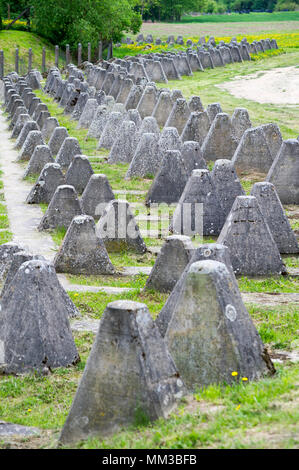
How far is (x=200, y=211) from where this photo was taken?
41.5 feet

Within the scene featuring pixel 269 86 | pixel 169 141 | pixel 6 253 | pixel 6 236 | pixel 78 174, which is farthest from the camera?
pixel 269 86

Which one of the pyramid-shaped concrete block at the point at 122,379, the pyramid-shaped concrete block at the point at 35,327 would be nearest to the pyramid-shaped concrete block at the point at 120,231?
the pyramid-shaped concrete block at the point at 35,327

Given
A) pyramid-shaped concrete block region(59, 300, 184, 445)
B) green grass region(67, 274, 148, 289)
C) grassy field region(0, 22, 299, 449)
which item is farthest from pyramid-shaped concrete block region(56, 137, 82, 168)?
pyramid-shaped concrete block region(59, 300, 184, 445)

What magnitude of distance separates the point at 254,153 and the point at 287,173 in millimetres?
2399

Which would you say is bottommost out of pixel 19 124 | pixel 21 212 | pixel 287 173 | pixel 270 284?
pixel 19 124

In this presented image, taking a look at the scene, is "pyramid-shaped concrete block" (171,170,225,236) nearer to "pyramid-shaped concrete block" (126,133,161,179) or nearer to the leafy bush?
"pyramid-shaped concrete block" (126,133,161,179)

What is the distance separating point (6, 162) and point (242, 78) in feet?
65.2

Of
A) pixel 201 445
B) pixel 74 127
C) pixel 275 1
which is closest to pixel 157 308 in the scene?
pixel 201 445

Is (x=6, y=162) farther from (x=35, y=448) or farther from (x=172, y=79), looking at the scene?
(x=172, y=79)

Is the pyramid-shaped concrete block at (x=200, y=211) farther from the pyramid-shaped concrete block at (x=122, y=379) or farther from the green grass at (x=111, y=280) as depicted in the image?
the pyramid-shaped concrete block at (x=122, y=379)

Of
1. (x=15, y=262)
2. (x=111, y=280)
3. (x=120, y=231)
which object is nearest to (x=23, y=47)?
(x=120, y=231)

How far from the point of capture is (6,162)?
20.2 metres

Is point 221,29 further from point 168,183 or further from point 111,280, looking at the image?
point 111,280

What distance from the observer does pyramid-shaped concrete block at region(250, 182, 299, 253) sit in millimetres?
11609
